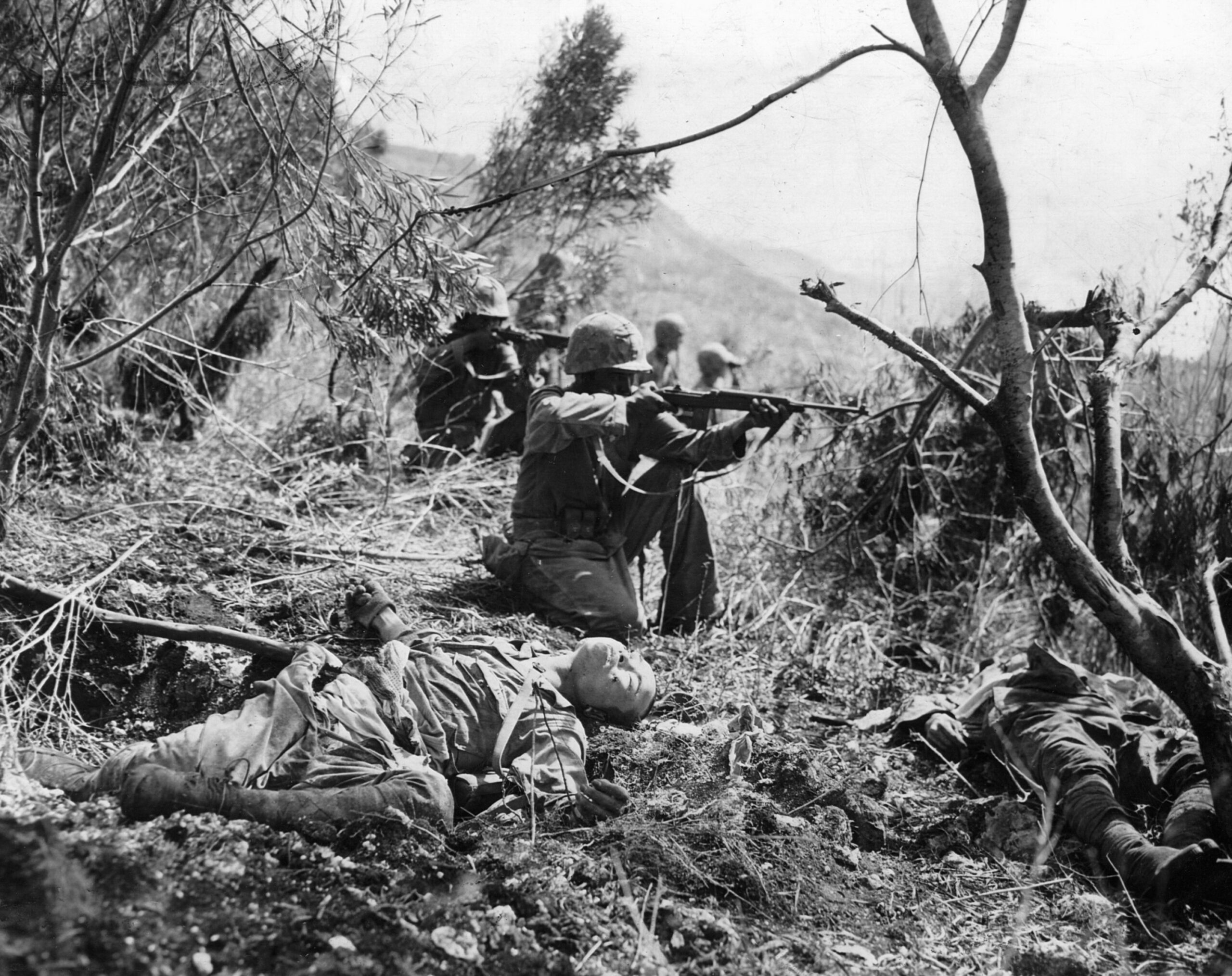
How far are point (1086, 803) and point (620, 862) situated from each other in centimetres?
148

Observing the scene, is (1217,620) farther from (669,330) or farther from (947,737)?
A: (669,330)

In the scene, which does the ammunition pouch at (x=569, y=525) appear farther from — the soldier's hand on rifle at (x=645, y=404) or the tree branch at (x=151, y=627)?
the tree branch at (x=151, y=627)

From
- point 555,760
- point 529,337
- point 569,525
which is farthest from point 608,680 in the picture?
point 529,337

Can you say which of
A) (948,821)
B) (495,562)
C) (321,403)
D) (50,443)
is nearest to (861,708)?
(948,821)

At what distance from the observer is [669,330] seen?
9.38 meters

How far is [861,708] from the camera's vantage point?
4.70 meters

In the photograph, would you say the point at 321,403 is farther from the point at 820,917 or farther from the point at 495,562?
the point at 820,917

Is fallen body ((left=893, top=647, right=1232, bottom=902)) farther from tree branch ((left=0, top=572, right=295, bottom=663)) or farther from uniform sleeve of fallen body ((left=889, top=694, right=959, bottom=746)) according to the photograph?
tree branch ((left=0, top=572, right=295, bottom=663))

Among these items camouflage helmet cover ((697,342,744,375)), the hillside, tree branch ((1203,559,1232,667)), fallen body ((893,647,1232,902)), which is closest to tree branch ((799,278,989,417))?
tree branch ((1203,559,1232,667))

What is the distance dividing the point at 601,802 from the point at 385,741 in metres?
0.62

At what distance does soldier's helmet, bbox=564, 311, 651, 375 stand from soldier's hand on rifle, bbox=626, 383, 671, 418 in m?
0.11

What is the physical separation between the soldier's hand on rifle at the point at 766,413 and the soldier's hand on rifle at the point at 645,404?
1.46 ft

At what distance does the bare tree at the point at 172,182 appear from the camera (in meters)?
3.85

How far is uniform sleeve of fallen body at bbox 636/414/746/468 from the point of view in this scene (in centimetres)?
510
